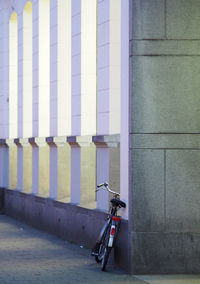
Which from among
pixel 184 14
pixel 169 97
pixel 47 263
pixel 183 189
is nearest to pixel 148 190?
pixel 183 189

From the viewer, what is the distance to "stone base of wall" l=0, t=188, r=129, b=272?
50.2ft

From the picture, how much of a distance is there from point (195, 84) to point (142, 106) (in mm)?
771

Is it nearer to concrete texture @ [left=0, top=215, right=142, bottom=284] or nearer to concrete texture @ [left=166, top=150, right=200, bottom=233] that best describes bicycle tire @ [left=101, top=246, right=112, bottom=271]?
concrete texture @ [left=0, top=215, right=142, bottom=284]

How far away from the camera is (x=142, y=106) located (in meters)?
14.6

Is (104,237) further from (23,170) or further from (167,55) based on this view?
(23,170)

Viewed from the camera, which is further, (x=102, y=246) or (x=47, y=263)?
(x=47, y=263)

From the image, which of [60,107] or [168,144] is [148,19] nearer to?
[168,144]

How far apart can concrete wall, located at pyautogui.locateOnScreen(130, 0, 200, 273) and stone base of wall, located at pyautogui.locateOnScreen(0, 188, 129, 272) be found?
1.74 ft

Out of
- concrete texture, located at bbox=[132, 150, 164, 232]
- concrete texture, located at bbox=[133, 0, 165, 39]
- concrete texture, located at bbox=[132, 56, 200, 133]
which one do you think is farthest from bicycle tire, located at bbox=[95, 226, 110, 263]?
concrete texture, located at bbox=[133, 0, 165, 39]

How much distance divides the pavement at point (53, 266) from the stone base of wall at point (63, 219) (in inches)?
7.7

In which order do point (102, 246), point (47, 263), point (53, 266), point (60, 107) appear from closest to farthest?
point (53, 266) < point (102, 246) < point (47, 263) < point (60, 107)

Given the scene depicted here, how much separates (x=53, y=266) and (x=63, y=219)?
4.41 m

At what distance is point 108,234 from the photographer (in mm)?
15414

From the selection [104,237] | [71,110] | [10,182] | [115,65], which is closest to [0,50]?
[10,182]
